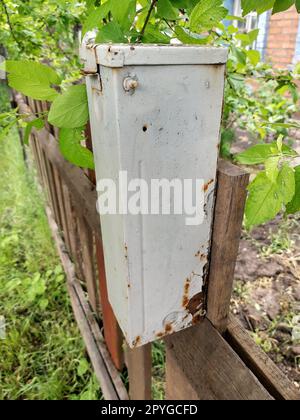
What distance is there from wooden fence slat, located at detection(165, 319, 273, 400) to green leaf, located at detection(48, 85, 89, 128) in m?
0.58

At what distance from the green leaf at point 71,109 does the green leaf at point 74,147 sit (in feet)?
0.19

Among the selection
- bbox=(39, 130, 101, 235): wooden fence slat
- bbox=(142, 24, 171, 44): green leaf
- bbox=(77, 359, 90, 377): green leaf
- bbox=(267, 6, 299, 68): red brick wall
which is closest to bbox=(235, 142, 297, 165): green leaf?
bbox=(142, 24, 171, 44): green leaf

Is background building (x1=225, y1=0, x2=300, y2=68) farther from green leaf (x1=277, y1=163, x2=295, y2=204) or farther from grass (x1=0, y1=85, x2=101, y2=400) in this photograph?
green leaf (x1=277, y1=163, x2=295, y2=204)

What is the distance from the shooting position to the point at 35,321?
2457mm

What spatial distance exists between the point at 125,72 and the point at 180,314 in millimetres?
561

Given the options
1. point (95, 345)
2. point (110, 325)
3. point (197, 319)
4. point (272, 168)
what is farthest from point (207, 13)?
point (95, 345)

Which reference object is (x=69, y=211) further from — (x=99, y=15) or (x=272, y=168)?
(x=272, y=168)

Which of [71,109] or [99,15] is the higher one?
[99,15]

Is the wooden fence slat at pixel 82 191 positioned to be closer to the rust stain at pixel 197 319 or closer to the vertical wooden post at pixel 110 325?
the vertical wooden post at pixel 110 325

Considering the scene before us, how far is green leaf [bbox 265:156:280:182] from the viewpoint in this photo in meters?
0.50

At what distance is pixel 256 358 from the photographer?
76 centimetres

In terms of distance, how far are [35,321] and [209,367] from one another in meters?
1.99
